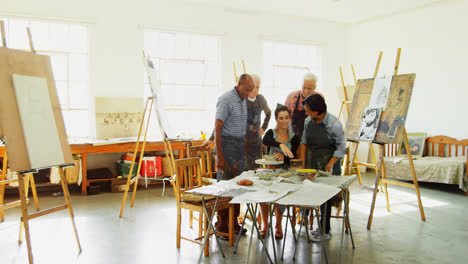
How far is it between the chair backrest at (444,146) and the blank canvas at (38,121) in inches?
236

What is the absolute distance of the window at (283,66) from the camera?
7.47 meters

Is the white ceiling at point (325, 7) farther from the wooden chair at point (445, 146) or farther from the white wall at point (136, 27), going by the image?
the wooden chair at point (445, 146)

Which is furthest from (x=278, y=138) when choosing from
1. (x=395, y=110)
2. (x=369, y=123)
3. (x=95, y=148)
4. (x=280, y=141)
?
(x=95, y=148)

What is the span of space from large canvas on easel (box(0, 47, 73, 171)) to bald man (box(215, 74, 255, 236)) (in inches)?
54.4

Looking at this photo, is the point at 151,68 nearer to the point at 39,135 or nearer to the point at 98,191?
the point at 39,135

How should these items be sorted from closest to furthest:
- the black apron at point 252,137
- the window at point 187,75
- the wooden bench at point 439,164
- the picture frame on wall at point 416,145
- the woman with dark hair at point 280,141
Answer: the woman with dark hair at point 280,141
the black apron at point 252,137
the wooden bench at point 439,164
the picture frame on wall at point 416,145
the window at point 187,75

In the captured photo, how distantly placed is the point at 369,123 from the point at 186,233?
7.87 ft

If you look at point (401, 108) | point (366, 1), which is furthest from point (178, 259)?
point (366, 1)

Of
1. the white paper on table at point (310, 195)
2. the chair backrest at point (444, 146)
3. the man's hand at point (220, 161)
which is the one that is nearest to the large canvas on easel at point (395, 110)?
the white paper on table at point (310, 195)

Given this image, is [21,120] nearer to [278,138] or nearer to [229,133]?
[229,133]

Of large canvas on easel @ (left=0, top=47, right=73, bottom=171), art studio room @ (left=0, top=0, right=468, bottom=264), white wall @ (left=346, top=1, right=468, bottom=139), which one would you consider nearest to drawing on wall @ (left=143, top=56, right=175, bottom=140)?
art studio room @ (left=0, top=0, right=468, bottom=264)

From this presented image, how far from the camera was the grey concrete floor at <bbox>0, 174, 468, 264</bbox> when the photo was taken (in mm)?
3049

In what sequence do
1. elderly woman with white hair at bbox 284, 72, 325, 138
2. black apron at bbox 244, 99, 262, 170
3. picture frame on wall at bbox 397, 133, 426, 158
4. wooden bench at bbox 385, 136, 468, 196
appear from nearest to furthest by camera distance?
black apron at bbox 244, 99, 262, 170, elderly woman with white hair at bbox 284, 72, 325, 138, wooden bench at bbox 385, 136, 468, 196, picture frame on wall at bbox 397, 133, 426, 158

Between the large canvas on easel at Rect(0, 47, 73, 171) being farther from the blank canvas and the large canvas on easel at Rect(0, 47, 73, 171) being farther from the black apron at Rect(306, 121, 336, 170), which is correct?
the black apron at Rect(306, 121, 336, 170)
